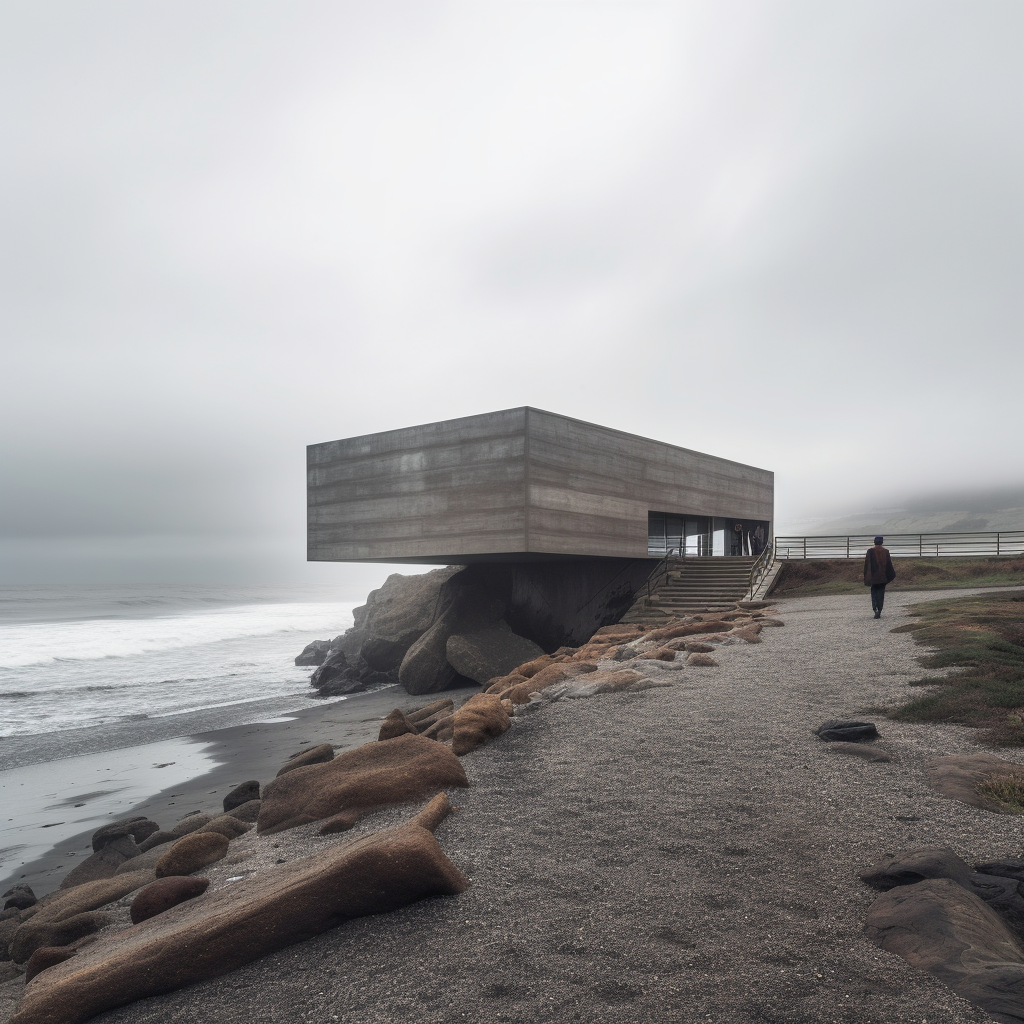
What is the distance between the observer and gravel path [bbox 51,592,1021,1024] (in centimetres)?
343

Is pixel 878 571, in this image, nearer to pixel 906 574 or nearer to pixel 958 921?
pixel 906 574

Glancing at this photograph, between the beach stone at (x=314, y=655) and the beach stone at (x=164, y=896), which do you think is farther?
the beach stone at (x=314, y=655)

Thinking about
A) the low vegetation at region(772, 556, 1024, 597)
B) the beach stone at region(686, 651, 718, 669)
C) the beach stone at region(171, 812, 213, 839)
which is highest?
the low vegetation at region(772, 556, 1024, 597)

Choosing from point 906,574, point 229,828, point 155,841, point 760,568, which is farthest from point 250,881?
point 906,574

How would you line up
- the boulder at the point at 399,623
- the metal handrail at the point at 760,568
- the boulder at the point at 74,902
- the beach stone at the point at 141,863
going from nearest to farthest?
the boulder at the point at 74,902, the beach stone at the point at 141,863, the metal handrail at the point at 760,568, the boulder at the point at 399,623

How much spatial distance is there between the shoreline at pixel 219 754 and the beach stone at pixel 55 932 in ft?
8.82

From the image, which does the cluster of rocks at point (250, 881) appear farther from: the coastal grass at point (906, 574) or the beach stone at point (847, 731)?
the coastal grass at point (906, 574)

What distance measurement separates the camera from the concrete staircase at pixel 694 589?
2245 centimetres

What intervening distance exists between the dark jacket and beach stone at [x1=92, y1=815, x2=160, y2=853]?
583 inches

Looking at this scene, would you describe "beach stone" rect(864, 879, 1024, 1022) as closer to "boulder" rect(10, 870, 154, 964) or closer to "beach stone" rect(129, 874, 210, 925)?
"beach stone" rect(129, 874, 210, 925)

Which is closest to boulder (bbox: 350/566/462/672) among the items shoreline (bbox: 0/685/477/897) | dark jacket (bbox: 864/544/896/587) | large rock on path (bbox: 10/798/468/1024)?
shoreline (bbox: 0/685/477/897)

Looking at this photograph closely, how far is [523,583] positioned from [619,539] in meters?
3.97

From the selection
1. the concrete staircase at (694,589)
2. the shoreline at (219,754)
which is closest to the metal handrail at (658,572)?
the concrete staircase at (694,589)

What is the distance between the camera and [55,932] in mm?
5723
